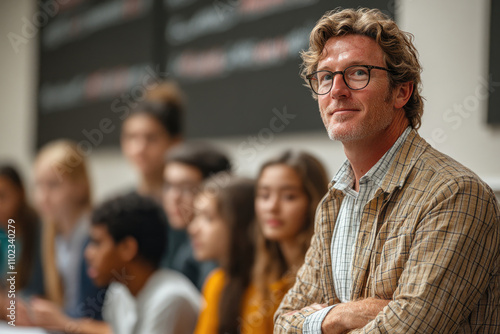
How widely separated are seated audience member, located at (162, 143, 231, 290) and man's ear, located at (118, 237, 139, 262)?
1.02ft

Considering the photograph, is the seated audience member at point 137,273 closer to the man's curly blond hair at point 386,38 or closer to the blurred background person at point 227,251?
the blurred background person at point 227,251

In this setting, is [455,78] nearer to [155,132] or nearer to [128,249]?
[128,249]

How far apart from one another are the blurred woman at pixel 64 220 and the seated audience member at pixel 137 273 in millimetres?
720

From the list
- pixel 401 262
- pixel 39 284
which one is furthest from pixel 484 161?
pixel 39 284

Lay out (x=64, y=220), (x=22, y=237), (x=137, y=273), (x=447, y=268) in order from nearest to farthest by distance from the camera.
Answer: (x=447, y=268), (x=137, y=273), (x=64, y=220), (x=22, y=237)

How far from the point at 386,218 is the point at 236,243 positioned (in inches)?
59.7

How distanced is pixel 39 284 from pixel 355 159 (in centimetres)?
368

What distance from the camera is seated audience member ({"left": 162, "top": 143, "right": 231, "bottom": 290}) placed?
3.61 meters

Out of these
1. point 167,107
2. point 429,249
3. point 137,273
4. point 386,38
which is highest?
point 167,107

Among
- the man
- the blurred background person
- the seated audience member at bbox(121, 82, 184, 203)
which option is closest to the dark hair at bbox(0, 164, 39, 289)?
the seated audience member at bbox(121, 82, 184, 203)

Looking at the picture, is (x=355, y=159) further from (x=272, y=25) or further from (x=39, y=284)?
(x=39, y=284)

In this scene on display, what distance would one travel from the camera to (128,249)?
11.6ft

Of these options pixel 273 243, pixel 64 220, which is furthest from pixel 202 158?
pixel 64 220

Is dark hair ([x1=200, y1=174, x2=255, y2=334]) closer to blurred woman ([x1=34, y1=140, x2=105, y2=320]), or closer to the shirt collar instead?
the shirt collar
